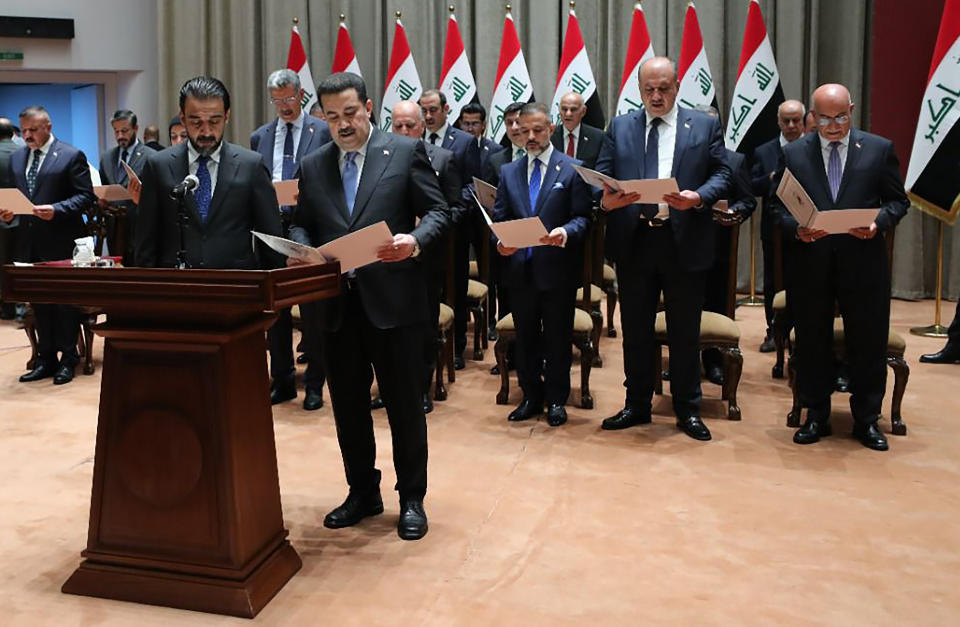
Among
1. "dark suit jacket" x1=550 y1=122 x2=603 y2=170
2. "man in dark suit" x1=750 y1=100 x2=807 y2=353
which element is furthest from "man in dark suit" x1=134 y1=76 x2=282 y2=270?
"man in dark suit" x1=750 y1=100 x2=807 y2=353

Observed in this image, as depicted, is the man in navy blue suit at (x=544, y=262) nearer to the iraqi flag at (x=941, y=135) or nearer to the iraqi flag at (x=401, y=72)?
the iraqi flag at (x=941, y=135)

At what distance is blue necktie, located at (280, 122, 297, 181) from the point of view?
201 inches

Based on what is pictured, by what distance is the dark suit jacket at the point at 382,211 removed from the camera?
2898mm

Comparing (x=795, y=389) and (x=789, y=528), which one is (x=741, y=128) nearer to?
(x=795, y=389)

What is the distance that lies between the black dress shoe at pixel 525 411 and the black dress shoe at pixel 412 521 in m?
1.48

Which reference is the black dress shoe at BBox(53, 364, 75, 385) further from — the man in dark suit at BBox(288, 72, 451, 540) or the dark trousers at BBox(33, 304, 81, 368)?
the man in dark suit at BBox(288, 72, 451, 540)

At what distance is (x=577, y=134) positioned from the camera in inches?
235

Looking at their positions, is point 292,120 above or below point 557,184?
above

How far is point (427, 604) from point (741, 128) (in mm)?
6051

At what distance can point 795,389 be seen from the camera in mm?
4430

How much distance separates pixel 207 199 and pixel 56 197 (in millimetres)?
3034

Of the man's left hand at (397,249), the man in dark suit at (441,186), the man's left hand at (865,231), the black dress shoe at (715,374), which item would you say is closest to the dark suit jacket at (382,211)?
the man's left hand at (397,249)

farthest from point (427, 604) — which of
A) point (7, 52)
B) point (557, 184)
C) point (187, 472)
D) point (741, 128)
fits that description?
point (7, 52)

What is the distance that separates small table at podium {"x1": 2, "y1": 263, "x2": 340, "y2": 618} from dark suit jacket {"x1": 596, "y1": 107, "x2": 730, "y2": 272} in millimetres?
1902
